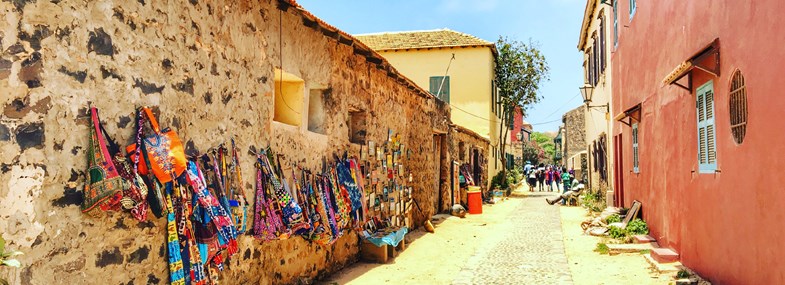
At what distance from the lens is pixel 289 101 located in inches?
260

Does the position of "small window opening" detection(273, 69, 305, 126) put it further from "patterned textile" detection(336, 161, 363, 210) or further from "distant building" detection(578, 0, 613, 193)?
"distant building" detection(578, 0, 613, 193)

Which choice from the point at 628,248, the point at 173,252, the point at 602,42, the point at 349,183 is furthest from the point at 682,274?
the point at 602,42

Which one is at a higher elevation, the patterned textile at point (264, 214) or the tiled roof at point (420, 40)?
the tiled roof at point (420, 40)

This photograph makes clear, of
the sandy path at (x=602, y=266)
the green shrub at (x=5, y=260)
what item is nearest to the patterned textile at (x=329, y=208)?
the sandy path at (x=602, y=266)

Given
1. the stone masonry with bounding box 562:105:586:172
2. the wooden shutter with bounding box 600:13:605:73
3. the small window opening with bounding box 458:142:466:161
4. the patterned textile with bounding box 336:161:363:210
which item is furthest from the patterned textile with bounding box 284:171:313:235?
the stone masonry with bounding box 562:105:586:172

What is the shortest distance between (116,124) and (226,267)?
173 cm

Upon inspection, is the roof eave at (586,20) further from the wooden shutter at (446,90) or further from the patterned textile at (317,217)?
the patterned textile at (317,217)

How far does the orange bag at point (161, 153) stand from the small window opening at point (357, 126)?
4.68 m

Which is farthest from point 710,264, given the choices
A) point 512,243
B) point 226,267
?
point 226,267

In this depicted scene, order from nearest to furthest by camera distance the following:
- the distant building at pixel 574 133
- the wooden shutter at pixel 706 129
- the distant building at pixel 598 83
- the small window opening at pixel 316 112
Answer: the wooden shutter at pixel 706 129, the small window opening at pixel 316 112, the distant building at pixel 598 83, the distant building at pixel 574 133

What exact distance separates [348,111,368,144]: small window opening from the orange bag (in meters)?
4.68

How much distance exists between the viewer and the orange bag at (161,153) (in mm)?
3744

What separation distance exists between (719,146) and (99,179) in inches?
224

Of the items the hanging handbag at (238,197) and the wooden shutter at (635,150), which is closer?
the hanging handbag at (238,197)
